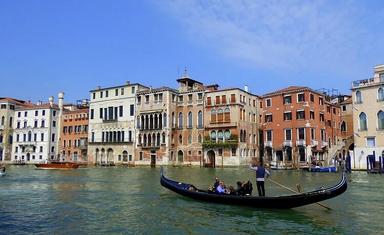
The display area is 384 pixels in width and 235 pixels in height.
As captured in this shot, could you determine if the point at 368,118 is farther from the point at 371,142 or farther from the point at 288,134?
the point at 288,134

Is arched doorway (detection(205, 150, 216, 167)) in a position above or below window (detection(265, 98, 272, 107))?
below

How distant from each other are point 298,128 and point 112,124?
2378 centimetres

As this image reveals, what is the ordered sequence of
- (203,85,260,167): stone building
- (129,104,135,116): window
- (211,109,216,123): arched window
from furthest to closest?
(129,104,135,116): window, (211,109,216,123): arched window, (203,85,260,167): stone building

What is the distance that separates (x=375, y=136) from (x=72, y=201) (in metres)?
26.5

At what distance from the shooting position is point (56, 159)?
56219 mm

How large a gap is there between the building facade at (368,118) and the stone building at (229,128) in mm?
11401

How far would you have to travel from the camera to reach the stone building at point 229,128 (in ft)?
136

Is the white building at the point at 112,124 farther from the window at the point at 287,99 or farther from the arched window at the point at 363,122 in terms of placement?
the arched window at the point at 363,122

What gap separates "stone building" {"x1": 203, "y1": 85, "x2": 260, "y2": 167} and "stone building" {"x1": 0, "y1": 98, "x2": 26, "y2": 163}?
3042 cm

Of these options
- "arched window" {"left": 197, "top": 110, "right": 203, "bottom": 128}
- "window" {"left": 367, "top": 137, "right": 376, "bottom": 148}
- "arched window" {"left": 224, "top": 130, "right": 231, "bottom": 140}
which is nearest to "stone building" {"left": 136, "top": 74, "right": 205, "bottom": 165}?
"arched window" {"left": 197, "top": 110, "right": 203, "bottom": 128}

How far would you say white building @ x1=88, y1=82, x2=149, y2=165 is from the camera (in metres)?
49.9

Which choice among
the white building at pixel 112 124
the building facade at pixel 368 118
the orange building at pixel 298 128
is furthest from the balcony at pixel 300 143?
the white building at pixel 112 124

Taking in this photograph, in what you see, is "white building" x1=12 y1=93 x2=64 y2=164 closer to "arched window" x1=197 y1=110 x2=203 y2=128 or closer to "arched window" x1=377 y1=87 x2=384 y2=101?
"arched window" x1=197 y1=110 x2=203 y2=128

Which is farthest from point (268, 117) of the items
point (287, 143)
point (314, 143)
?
point (314, 143)
